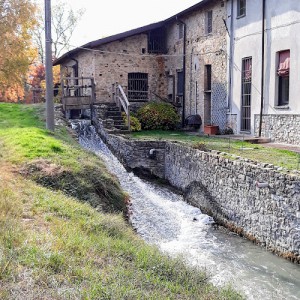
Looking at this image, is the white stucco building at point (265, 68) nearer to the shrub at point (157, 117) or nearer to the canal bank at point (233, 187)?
the shrub at point (157, 117)

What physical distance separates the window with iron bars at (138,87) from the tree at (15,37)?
5.98 m

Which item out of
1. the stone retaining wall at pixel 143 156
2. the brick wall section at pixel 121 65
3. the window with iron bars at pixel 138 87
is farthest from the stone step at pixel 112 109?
the stone retaining wall at pixel 143 156

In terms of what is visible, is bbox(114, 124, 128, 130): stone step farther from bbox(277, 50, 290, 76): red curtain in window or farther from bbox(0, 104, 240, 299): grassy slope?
bbox(0, 104, 240, 299): grassy slope

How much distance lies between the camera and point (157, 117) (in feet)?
65.0

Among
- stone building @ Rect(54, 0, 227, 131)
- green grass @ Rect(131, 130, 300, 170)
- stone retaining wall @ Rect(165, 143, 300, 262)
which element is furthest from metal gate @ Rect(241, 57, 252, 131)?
stone retaining wall @ Rect(165, 143, 300, 262)

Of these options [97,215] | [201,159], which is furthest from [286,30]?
[97,215]

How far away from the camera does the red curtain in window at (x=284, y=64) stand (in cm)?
1444

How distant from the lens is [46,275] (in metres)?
4.13

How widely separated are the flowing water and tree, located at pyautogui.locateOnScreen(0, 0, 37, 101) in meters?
7.87

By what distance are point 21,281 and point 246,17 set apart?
14947 millimetres

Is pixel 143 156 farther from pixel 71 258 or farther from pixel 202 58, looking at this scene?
pixel 71 258

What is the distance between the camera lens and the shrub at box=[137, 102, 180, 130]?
19656 millimetres

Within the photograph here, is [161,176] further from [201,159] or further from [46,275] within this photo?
[46,275]

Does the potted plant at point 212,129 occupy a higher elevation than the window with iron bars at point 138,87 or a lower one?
lower
